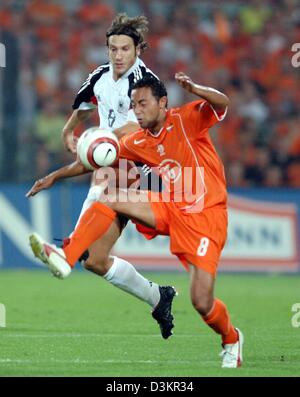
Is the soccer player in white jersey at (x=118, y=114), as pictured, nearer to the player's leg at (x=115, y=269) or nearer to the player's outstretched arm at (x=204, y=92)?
the player's leg at (x=115, y=269)

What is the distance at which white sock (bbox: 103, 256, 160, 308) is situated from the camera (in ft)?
28.7

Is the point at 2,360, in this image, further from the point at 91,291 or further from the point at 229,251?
the point at 229,251

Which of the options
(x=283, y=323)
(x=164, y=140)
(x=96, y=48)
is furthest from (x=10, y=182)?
(x=164, y=140)

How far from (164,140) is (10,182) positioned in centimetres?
868

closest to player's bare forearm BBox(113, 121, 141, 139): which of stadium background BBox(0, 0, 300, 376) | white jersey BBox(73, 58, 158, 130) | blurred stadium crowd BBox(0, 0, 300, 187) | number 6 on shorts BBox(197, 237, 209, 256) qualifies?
white jersey BBox(73, 58, 158, 130)

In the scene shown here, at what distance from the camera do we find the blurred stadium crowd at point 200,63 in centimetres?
1708

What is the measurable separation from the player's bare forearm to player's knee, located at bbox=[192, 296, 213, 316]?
183 centimetres

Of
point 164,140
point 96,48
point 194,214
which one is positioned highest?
point 96,48

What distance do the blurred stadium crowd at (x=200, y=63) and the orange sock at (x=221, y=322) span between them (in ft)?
30.4

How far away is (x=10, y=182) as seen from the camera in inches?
642

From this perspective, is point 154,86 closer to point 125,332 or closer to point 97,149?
point 97,149

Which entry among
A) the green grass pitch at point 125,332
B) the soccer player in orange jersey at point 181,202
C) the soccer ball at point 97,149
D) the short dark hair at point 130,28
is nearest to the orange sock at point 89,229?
the soccer player in orange jersey at point 181,202

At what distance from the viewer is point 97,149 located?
7.77 meters

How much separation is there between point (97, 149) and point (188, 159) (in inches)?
25.7
